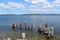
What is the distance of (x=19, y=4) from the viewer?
2059 mm

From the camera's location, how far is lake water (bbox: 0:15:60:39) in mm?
1995

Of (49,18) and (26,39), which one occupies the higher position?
(49,18)

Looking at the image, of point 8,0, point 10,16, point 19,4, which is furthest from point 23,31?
point 8,0

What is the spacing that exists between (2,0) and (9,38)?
710 mm

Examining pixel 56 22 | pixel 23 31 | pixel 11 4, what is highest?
pixel 11 4

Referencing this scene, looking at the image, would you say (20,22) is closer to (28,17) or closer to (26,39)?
(28,17)

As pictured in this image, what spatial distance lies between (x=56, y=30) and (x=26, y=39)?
587 mm

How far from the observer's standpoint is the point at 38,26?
6.82 feet

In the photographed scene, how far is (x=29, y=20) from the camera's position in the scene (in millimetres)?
2109

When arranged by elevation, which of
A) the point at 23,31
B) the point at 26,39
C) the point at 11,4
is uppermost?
the point at 11,4

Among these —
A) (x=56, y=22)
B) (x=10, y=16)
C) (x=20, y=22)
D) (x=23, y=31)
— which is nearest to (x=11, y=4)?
(x=10, y=16)

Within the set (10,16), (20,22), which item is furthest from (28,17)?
(10,16)

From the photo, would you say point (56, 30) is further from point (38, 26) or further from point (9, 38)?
point (9, 38)

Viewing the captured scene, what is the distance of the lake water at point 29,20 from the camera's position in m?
2.00
